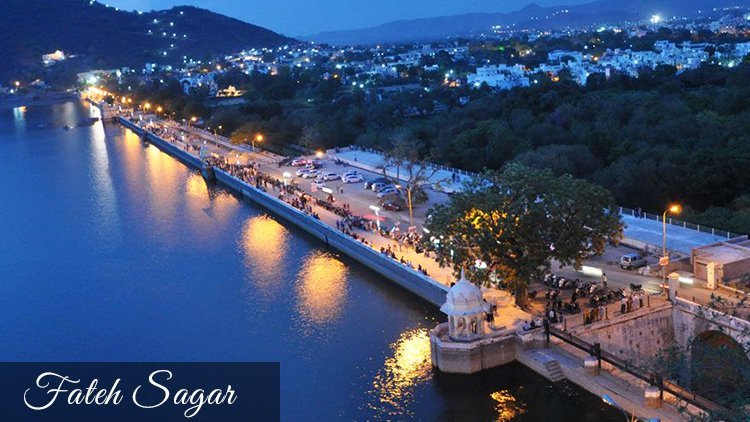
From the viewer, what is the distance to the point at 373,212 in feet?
142

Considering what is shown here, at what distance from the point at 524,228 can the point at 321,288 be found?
11014mm

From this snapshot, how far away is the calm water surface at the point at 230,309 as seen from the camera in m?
23.0

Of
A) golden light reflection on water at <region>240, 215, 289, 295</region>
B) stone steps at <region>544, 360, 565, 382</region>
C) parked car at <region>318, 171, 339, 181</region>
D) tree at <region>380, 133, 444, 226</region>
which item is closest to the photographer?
stone steps at <region>544, 360, 565, 382</region>

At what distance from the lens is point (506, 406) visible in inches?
867

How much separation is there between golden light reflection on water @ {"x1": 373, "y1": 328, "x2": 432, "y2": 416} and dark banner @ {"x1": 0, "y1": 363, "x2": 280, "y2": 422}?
126 inches

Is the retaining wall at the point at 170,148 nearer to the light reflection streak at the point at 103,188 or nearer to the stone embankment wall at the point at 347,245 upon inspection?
the light reflection streak at the point at 103,188

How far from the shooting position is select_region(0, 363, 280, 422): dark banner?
922 inches

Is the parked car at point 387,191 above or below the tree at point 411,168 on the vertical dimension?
below

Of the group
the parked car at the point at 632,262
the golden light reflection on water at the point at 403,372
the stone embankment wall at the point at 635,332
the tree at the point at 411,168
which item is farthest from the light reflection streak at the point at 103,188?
the stone embankment wall at the point at 635,332

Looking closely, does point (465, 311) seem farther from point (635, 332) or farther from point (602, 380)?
point (635, 332)

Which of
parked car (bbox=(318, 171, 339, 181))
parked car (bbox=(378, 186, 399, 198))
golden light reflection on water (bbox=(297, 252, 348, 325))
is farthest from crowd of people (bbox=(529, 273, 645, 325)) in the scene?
parked car (bbox=(318, 171, 339, 181))

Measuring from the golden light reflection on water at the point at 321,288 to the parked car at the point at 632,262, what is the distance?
34.9 feet

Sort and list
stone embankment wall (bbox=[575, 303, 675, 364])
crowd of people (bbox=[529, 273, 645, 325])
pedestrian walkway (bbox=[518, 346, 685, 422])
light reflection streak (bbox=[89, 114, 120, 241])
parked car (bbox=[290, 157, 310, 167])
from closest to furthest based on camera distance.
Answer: pedestrian walkway (bbox=[518, 346, 685, 422]) < stone embankment wall (bbox=[575, 303, 675, 364]) < crowd of people (bbox=[529, 273, 645, 325]) < light reflection streak (bbox=[89, 114, 120, 241]) < parked car (bbox=[290, 157, 310, 167])

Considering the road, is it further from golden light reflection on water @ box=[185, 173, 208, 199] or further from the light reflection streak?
the light reflection streak
